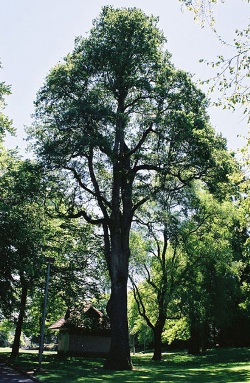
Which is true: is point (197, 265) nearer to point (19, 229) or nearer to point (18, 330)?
point (18, 330)

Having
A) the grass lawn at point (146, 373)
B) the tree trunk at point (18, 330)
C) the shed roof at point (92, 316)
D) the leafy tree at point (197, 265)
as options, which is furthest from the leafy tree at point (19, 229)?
the shed roof at point (92, 316)

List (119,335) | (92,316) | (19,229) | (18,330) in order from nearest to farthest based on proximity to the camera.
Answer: (119,335)
(19,229)
(18,330)
(92,316)

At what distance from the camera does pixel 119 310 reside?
2139cm

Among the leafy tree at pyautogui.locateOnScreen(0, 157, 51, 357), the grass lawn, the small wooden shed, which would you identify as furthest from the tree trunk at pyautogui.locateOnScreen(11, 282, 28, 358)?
the small wooden shed

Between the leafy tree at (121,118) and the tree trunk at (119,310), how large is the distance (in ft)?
0.16

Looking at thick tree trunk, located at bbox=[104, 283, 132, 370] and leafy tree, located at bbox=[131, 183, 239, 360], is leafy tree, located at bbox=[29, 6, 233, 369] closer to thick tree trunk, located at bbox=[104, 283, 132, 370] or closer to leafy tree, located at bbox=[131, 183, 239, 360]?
thick tree trunk, located at bbox=[104, 283, 132, 370]

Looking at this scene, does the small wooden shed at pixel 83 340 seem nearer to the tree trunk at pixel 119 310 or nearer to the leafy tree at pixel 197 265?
the leafy tree at pixel 197 265

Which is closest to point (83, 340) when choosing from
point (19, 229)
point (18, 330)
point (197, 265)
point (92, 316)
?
point (92, 316)

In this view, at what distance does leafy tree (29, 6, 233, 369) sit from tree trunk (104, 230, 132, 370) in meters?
0.05

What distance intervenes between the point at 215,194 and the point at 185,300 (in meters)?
13.0

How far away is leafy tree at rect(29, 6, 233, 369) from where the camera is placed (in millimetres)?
20969

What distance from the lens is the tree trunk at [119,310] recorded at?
2077 centimetres

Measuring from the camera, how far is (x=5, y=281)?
73.7ft

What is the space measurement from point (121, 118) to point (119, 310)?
1034cm
